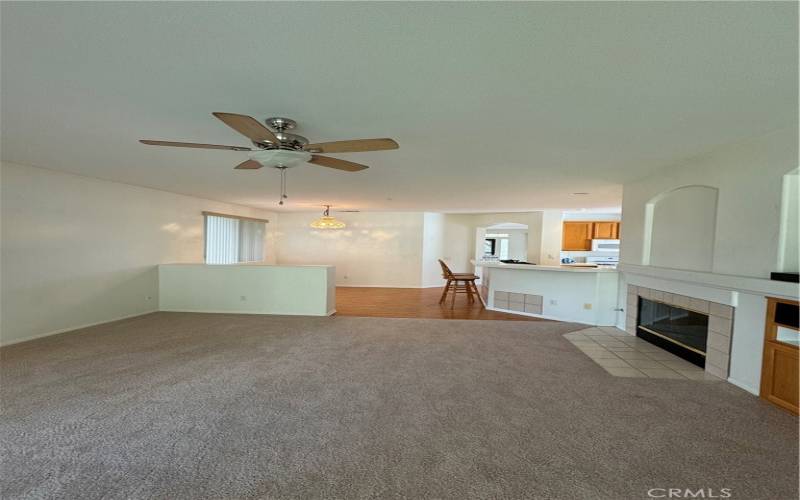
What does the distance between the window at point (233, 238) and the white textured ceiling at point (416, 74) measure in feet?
12.4

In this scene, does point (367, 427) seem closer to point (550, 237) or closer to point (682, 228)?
point (682, 228)

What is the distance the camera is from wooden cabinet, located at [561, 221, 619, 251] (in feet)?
27.5

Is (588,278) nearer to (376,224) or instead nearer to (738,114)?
(738,114)

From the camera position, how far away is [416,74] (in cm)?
159

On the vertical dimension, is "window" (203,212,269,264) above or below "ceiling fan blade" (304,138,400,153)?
below

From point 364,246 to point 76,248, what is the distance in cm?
→ 569

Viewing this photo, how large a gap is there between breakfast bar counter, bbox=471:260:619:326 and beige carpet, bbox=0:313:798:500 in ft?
5.71

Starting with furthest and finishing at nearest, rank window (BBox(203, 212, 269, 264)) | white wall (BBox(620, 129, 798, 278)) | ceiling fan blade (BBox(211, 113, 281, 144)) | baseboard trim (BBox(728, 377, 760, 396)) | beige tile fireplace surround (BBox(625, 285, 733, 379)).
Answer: window (BBox(203, 212, 269, 264)), beige tile fireplace surround (BBox(625, 285, 733, 379)), baseboard trim (BBox(728, 377, 760, 396)), white wall (BBox(620, 129, 798, 278)), ceiling fan blade (BBox(211, 113, 281, 144))

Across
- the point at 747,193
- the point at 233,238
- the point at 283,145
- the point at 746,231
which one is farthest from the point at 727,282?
the point at 233,238

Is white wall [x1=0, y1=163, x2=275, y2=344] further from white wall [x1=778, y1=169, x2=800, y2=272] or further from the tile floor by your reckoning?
white wall [x1=778, y1=169, x2=800, y2=272]

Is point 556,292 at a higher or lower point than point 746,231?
lower

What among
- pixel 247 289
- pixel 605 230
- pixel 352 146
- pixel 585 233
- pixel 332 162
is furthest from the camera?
pixel 585 233

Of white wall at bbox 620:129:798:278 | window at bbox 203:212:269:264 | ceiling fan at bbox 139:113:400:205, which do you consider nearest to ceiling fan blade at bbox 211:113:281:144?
ceiling fan at bbox 139:113:400:205

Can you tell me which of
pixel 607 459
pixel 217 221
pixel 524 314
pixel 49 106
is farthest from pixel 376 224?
pixel 607 459
